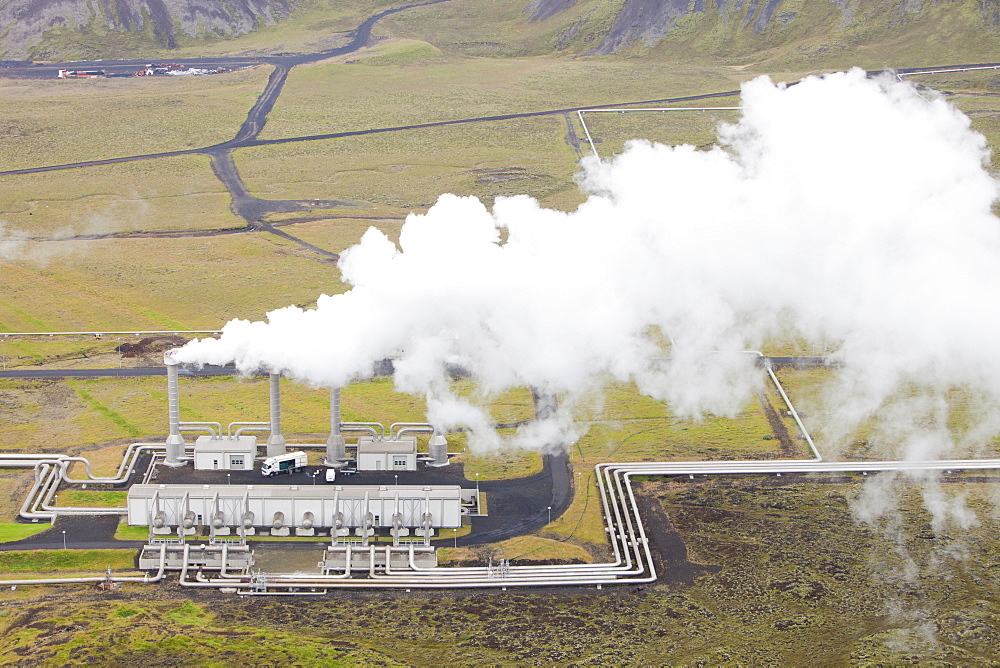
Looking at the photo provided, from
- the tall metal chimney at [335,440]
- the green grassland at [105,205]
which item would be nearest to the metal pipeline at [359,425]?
the tall metal chimney at [335,440]

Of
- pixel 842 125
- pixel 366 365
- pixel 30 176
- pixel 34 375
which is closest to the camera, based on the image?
pixel 366 365

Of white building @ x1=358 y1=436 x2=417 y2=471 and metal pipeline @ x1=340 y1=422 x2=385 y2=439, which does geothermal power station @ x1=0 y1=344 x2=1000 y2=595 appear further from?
metal pipeline @ x1=340 y1=422 x2=385 y2=439

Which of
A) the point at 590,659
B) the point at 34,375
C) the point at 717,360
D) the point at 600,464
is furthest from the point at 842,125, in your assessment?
the point at 34,375

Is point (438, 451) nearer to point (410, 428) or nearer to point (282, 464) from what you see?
point (410, 428)

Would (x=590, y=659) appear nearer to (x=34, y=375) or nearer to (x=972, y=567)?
(x=972, y=567)

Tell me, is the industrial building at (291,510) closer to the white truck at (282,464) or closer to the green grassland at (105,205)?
the white truck at (282,464)

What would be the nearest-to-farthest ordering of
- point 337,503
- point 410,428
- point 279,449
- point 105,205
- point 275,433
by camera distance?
point 337,503 → point 279,449 → point 275,433 → point 410,428 → point 105,205

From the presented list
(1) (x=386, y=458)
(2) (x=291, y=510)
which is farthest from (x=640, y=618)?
(1) (x=386, y=458)
